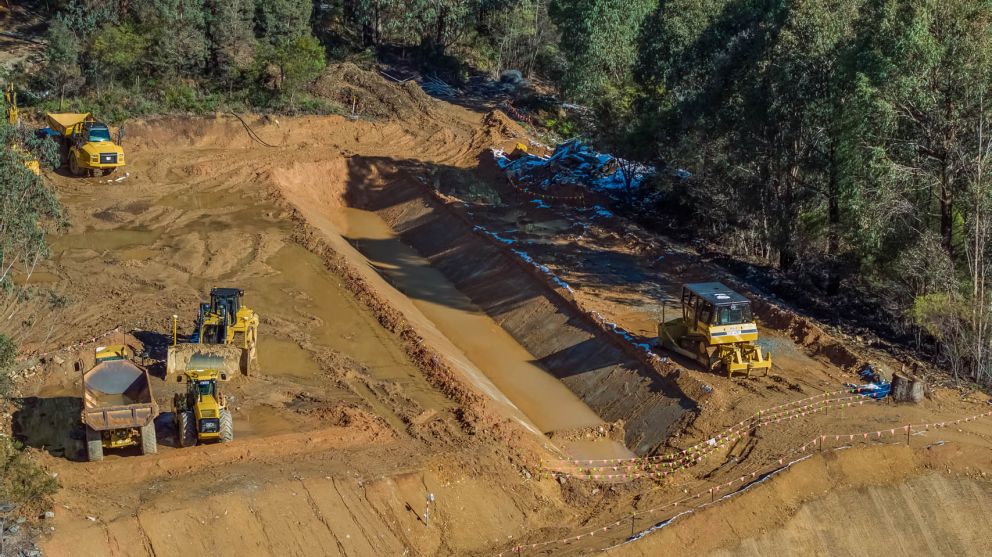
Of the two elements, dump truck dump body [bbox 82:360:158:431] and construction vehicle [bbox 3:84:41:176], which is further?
construction vehicle [bbox 3:84:41:176]

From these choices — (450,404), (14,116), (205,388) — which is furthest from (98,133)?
(450,404)

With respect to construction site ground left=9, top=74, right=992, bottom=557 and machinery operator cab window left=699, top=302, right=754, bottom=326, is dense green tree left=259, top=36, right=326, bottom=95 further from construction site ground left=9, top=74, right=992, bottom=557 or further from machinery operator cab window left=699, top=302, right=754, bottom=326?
machinery operator cab window left=699, top=302, right=754, bottom=326

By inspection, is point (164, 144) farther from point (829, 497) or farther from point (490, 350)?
point (829, 497)

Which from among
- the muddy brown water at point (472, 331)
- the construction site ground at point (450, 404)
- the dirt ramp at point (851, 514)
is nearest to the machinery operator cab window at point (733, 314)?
the construction site ground at point (450, 404)

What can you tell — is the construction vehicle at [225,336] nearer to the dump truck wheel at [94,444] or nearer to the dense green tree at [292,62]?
the dump truck wheel at [94,444]

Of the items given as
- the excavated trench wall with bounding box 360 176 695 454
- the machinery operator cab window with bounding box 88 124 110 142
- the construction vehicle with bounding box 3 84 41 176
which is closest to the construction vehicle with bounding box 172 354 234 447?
the excavated trench wall with bounding box 360 176 695 454

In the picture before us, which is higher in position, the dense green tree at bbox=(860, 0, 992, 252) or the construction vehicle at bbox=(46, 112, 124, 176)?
the dense green tree at bbox=(860, 0, 992, 252)

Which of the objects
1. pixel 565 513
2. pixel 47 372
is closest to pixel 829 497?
pixel 565 513

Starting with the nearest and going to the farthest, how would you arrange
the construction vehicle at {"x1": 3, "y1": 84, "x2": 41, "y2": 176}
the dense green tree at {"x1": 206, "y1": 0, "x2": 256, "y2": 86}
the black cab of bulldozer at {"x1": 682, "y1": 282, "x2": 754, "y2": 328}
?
the black cab of bulldozer at {"x1": 682, "y1": 282, "x2": 754, "y2": 328} → the construction vehicle at {"x1": 3, "y1": 84, "x2": 41, "y2": 176} → the dense green tree at {"x1": 206, "y1": 0, "x2": 256, "y2": 86}

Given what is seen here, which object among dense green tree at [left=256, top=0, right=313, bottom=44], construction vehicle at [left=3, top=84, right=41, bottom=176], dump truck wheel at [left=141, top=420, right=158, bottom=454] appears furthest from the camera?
dense green tree at [left=256, top=0, right=313, bottom=44]
